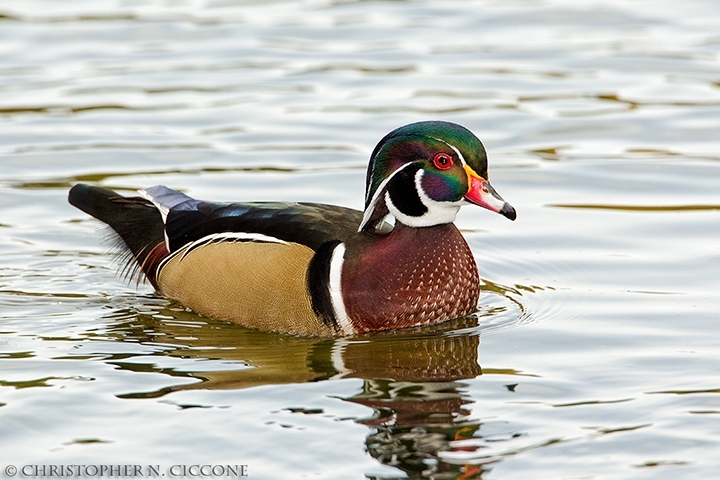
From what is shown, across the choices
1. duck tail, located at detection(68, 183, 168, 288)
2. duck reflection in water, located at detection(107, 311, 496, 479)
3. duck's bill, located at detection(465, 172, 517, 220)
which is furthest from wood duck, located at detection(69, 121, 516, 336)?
duck tail, located at detection(68, 183, 168, 288)

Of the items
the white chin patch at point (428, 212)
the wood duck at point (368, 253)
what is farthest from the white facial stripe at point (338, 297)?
the white chin patch at point (428, 212)

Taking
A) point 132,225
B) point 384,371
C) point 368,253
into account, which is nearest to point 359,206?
point 132,225

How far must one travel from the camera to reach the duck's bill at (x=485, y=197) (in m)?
7.69

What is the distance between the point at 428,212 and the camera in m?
8.01

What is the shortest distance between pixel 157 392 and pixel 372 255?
1658 millimetres

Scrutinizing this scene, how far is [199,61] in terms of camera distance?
14.5 metres

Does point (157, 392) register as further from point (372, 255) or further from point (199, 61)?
point (199, 61)

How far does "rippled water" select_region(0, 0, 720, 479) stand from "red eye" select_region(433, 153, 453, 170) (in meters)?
0.97

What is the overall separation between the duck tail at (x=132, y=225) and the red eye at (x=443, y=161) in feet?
6.45

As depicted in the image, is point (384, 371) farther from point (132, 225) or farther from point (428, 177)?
point (132, 225)

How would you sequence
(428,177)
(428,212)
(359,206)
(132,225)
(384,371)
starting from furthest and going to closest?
(359,206) → (132,225) → (428,212) → (428,177) → (384,371)

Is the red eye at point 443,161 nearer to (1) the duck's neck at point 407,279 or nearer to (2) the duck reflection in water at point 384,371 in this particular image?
(1) the duck's neck at point 407,279

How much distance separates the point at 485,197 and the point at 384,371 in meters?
1.22

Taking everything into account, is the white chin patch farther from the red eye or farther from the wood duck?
the red eye
